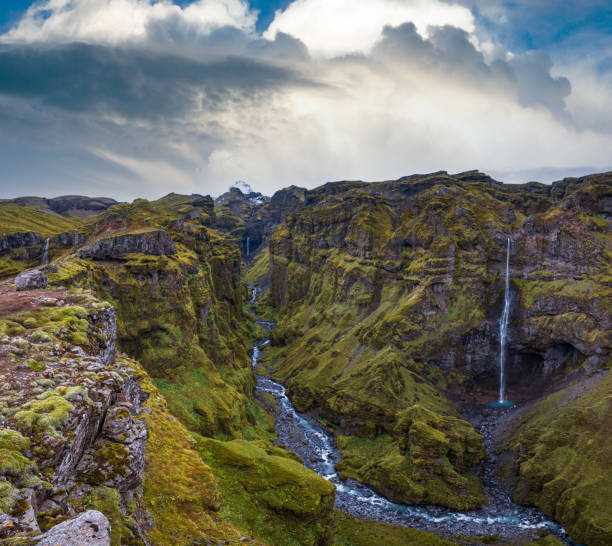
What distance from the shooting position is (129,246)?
8706cm

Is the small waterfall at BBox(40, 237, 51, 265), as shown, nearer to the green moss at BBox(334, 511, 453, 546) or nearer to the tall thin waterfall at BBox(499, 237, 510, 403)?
the green moss at BBox(334, 511, 453, 546)

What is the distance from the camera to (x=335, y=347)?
13850 centimetres

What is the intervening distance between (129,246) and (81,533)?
268 feet

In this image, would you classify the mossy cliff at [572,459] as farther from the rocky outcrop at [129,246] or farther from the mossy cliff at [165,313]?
the rocky outcrop at [129,246]

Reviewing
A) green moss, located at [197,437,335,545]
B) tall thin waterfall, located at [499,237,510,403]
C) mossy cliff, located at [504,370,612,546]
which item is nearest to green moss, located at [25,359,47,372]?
green moss, located at [197,437,335,545]

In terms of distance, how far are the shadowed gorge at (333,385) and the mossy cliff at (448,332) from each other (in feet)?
2.00

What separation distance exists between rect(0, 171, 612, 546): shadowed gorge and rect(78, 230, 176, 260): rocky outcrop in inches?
16.7

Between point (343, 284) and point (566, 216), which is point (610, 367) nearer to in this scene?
point (566, 216)

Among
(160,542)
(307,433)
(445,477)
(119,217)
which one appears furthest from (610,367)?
(119,217)

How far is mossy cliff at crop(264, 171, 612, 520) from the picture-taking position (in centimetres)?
8881

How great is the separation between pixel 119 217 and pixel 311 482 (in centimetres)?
8610

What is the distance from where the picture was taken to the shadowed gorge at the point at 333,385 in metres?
23.2

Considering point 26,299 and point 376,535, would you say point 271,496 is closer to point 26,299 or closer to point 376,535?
point 376,535

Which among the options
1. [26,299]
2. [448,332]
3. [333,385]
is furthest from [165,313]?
[448,332]
